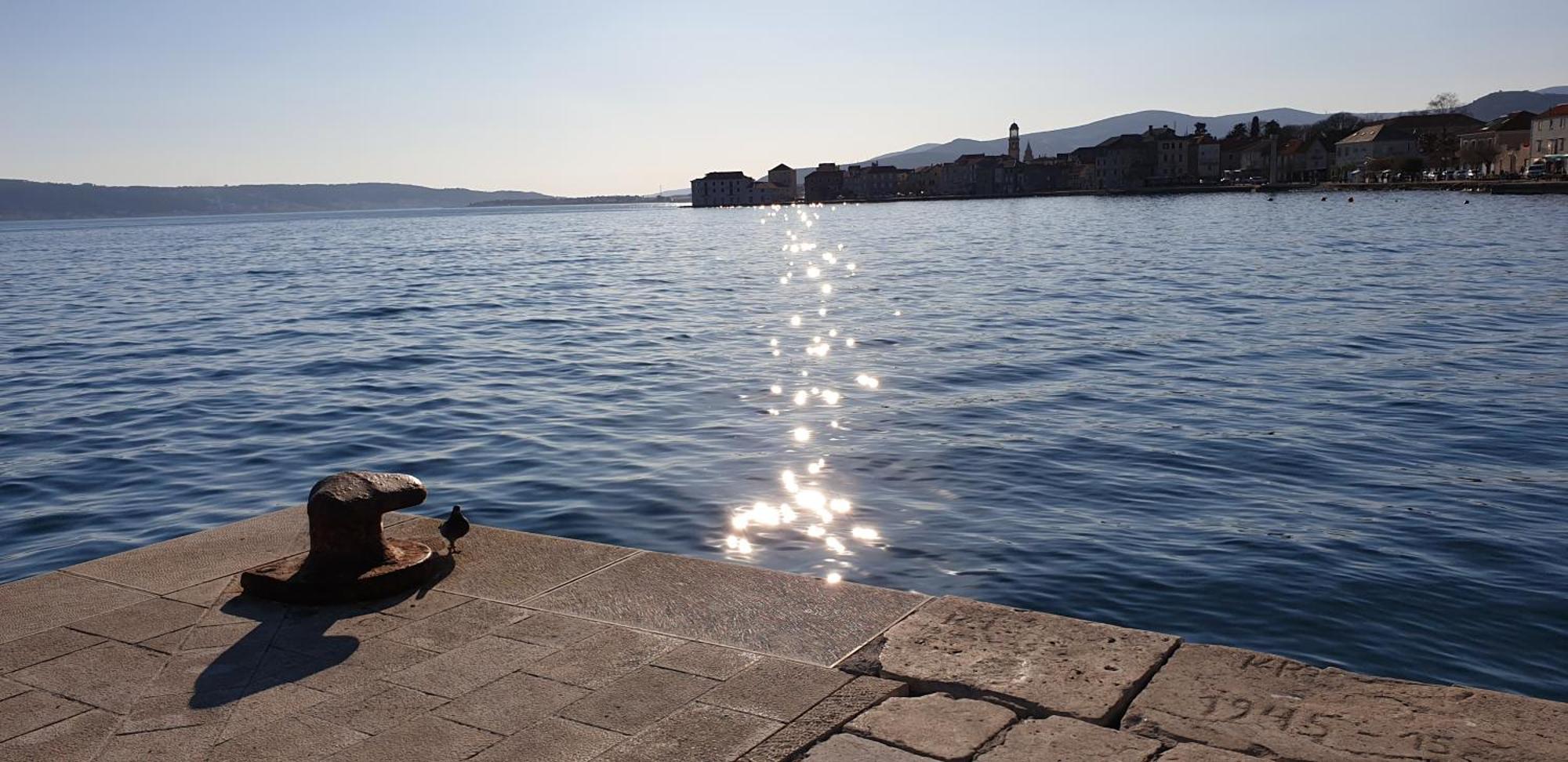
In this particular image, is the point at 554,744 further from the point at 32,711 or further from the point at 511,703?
the point at 32,711

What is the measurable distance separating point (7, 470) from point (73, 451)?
1.08 metres

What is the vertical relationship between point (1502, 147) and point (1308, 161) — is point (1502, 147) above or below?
below

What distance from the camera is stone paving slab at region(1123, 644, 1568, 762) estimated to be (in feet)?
12.6

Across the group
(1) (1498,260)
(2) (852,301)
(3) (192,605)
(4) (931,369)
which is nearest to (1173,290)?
(2) (852,301)

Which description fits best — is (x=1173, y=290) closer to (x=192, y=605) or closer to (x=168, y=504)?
(x=168, y=504)

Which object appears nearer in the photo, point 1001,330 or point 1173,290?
point 1001,330

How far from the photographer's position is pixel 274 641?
489 cm

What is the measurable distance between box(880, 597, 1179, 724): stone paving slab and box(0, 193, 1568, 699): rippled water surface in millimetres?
2386

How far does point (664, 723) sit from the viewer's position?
159 inches

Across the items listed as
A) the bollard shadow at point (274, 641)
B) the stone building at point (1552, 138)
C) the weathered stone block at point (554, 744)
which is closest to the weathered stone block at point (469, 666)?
the bollard shadow at point (274, 641)

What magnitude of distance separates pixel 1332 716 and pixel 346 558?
445 centimetres

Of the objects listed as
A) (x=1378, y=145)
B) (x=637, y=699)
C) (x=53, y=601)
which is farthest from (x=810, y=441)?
(x=1378, y=145)

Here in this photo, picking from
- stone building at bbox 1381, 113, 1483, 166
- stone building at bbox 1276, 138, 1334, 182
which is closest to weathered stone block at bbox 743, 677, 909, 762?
stone building at bbox 1381, 113, 1483, 166

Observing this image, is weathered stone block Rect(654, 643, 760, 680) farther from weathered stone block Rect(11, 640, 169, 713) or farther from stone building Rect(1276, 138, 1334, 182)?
stone building Rect(1276, 138, 1334, 182)
